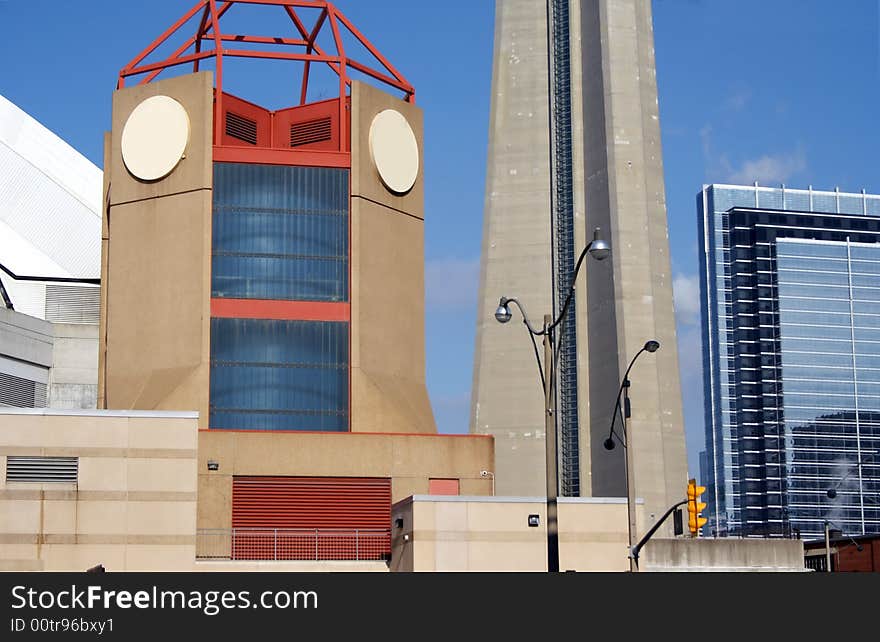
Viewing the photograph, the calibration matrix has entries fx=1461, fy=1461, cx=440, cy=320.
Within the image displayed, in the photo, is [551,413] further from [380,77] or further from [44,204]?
[44,204]

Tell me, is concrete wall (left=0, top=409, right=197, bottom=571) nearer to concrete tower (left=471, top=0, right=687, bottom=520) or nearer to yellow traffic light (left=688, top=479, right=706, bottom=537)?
yellow traffic light (left=688, top=479, right=706, bottom=537)

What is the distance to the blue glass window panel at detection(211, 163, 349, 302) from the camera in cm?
6606

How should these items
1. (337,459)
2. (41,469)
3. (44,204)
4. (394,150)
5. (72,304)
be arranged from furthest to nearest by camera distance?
(44,204) < (72,304) < (394,150) < (337,459) < (41,469)

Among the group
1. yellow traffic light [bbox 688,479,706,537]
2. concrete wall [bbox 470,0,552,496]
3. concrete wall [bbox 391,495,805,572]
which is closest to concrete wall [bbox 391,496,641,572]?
concrete wall [bbox 391,495,805,572]

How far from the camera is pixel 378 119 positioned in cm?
6869

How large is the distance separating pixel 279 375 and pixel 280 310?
3.02m

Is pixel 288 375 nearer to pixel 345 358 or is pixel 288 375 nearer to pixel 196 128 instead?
pixel 345 358

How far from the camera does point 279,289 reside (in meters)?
65.9

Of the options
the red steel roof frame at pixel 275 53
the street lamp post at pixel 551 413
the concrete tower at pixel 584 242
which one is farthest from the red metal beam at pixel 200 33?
the concrete tower at pixel 584 242

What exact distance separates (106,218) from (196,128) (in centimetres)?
1016

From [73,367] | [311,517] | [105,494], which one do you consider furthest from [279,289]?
[73,367]

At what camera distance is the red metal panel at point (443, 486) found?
199 ft

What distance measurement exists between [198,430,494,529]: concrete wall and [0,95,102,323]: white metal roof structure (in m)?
41.9
